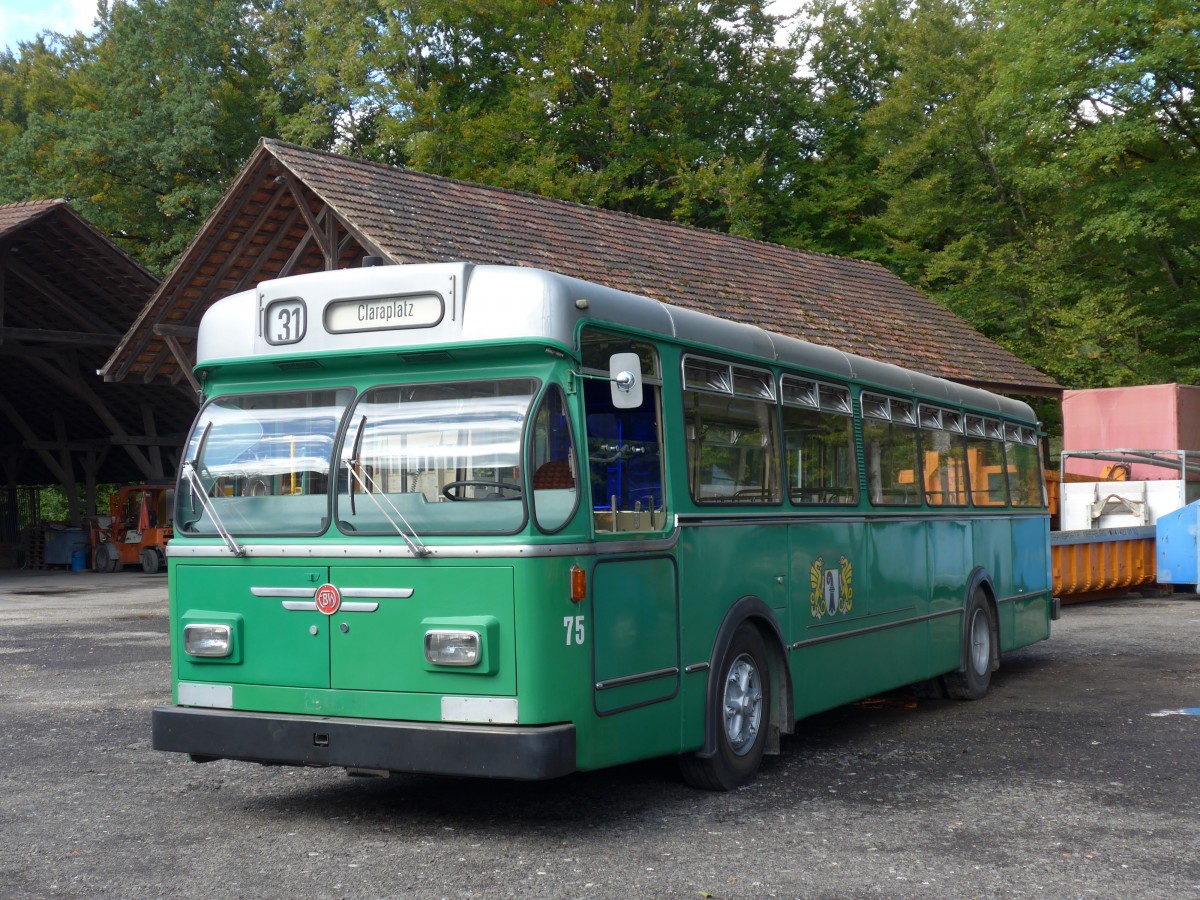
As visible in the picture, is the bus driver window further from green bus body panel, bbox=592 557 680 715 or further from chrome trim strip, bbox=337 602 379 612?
chrome trim strip, bbox=337 602 379 612

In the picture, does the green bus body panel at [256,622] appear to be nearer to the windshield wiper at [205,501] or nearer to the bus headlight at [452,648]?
the windshield wiper at [205,501]

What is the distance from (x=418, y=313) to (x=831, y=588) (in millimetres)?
3583

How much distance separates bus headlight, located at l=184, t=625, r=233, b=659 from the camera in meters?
6.70

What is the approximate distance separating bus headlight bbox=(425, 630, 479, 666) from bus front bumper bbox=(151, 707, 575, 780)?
28 cm

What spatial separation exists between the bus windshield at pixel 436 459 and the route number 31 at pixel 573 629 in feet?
1.53

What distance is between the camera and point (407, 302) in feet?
21.5

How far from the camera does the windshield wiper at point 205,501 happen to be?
22.1 ft

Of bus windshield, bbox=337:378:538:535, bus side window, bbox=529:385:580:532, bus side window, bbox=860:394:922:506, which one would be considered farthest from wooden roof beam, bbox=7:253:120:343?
bus side window, bbox=529:385:580:532

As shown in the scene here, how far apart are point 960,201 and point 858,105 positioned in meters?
6.52

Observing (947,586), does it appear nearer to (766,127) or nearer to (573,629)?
(573,629)

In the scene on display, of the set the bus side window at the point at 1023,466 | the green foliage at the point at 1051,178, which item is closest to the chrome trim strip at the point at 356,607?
the bus side window at the point at 1023,466

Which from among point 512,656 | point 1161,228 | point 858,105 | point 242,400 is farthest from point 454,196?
point 858,105

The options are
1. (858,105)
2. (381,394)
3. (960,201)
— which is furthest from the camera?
(858,105)

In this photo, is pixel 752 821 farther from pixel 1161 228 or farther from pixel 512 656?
pixel 1161 228
